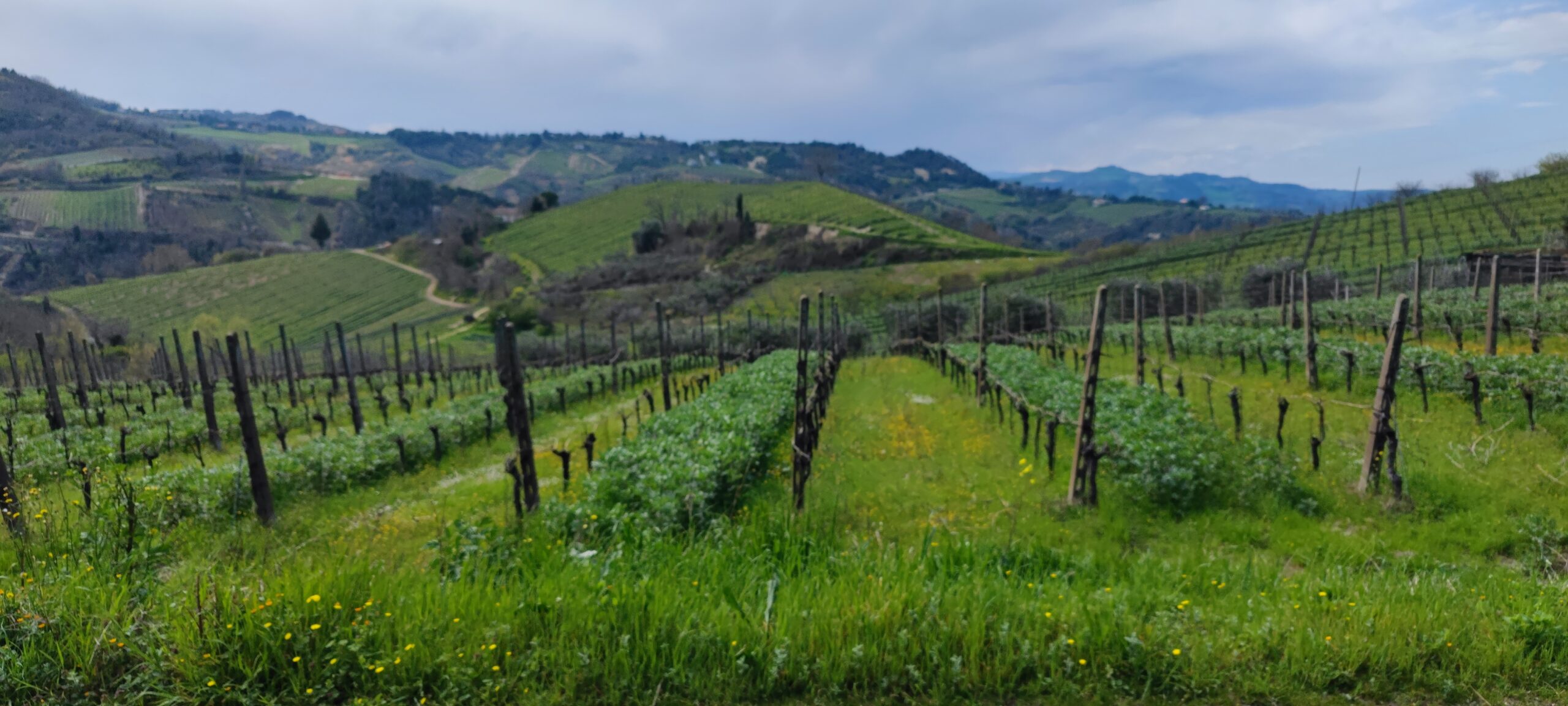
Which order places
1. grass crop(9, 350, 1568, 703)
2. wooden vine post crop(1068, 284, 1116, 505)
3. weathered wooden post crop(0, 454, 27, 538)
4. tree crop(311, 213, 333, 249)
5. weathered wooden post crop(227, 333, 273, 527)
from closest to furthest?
grass crop(9, 350, 1568, 703) < weathered wooden post crop(0, 454, 27, 538) < wooden vine post crop(1068, 284, 1116, 505) < weathered wooden post crop(227, 333, 273, 527) < tree crop(311, 213, 333, 249)

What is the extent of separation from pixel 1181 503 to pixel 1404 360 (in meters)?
9.47

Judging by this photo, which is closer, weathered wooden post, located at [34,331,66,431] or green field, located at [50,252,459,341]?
weathered wooden post, located at [34,331,66,431]

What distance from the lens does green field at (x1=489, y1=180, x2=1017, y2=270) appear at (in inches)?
4744

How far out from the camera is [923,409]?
19.1m

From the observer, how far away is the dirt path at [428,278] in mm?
100556

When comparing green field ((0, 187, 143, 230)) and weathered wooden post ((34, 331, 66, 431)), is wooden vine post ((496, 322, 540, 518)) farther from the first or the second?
green field ((0, 187, 143, 230))

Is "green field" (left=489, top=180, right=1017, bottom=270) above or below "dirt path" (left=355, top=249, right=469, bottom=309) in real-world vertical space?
above

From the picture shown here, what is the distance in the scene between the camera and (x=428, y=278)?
11512cm

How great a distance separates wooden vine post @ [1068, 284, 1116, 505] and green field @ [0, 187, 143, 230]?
18772 cm

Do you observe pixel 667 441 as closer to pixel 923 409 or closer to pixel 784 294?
pixel 923 409

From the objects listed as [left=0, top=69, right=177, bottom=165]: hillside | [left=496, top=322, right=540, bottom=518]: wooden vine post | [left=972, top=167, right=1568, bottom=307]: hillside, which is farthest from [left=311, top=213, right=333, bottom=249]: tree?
[left=496, top=322, right=540, bottom=518]: wooden vine post

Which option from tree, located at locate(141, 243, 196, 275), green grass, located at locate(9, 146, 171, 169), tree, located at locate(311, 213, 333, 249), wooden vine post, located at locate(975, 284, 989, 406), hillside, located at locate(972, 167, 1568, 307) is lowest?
wooden vine post, located at locate(975, 284, 989, 406)

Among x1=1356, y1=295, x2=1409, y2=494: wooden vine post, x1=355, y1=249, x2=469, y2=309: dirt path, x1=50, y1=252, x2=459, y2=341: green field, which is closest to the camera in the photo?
x1=1356, y1=295, x2=1409, y2=494: wooden vine post

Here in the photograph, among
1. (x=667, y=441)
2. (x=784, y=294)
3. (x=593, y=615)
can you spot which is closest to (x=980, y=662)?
(x=593, y=615)
